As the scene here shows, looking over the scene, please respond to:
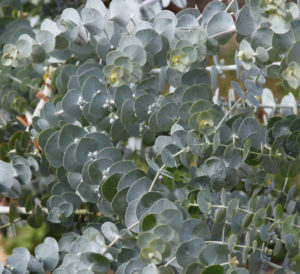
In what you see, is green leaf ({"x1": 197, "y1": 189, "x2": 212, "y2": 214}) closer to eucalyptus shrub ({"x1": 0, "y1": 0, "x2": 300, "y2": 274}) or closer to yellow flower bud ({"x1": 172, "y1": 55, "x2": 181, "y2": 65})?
eucalyptus shrub ({"x1": 0, "y1": 0, "x2": 300, "y2": 274})

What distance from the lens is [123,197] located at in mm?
606

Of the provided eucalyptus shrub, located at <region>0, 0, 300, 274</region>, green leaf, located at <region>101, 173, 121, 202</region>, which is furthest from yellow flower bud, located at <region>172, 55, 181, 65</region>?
green leaf, located at <region>101, 173, 121, 202</region>

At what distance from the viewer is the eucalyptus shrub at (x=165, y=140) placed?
56 centimetres

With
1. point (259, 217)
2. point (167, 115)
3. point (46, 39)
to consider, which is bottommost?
point (259, 217)

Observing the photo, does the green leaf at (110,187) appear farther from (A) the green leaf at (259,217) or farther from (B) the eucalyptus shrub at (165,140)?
(A) the green leaf at (259,217)

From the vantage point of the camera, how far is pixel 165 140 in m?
0.63

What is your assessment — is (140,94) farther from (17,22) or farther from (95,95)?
→ (17,22)

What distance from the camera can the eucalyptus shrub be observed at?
22.0 inches

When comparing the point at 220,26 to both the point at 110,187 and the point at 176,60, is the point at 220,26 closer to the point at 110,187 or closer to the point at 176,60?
the point at 176,60

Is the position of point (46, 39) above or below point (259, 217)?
above

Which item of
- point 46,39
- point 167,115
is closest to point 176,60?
point 167,115

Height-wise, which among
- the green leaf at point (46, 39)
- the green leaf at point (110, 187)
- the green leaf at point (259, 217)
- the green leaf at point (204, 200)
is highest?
the green leaf at point (46, 39)

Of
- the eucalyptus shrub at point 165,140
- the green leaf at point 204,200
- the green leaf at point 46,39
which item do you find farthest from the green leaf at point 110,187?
the green leaf at point 46,39

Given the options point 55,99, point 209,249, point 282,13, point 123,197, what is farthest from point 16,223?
point 282,13
